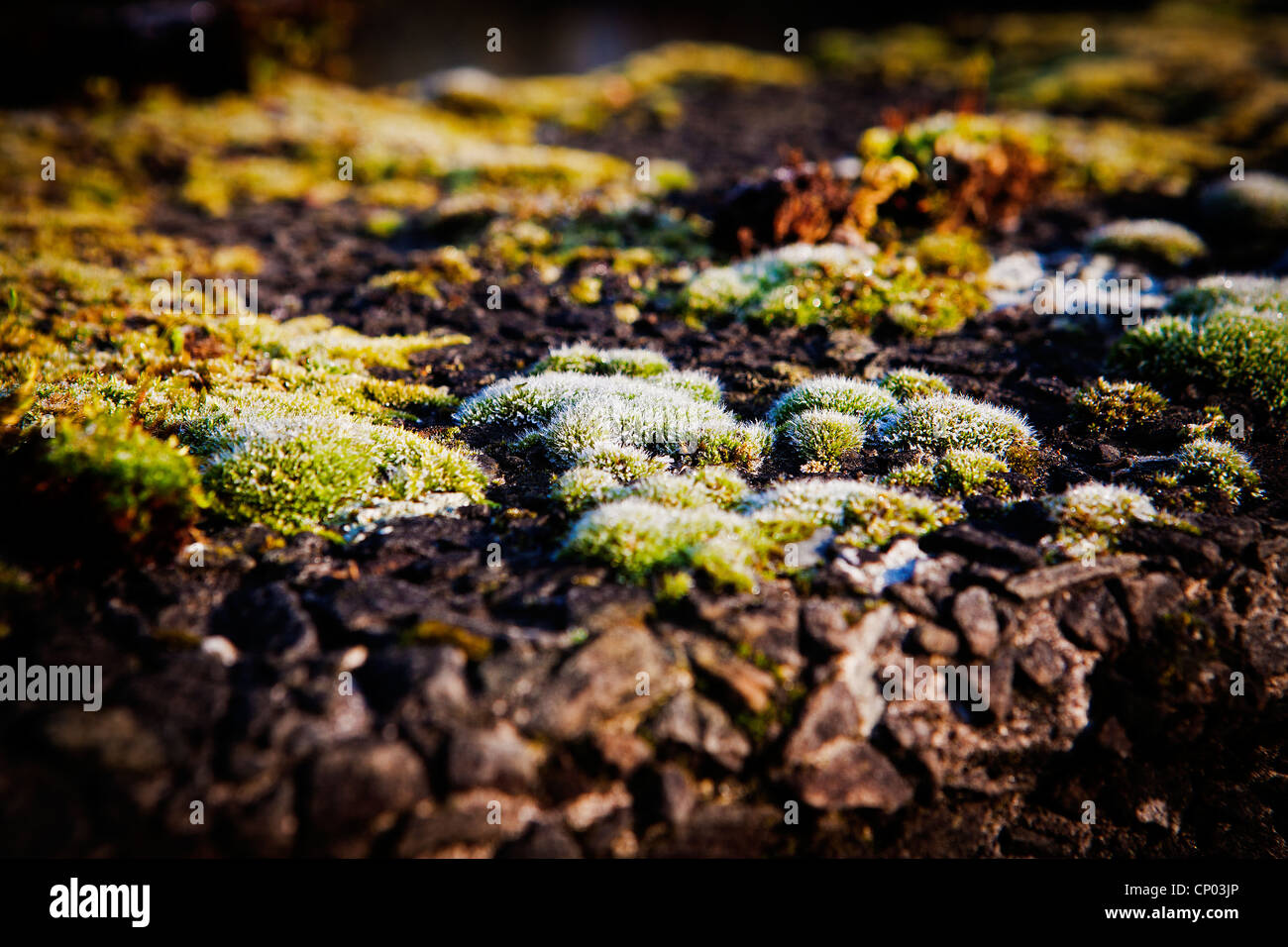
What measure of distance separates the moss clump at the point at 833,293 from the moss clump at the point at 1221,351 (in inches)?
100

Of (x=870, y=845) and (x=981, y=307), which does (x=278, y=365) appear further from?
(x=981, y=307)

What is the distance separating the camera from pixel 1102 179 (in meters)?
17.3

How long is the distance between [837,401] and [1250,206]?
1301 centimetres

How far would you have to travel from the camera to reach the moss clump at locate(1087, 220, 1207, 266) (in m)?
13.3

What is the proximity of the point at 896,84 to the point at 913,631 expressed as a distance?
30.2 meters

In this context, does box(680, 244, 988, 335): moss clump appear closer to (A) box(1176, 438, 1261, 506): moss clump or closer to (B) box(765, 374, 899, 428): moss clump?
(B) box(765, 374, 899, 428): moss clump

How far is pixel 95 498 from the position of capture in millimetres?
4918

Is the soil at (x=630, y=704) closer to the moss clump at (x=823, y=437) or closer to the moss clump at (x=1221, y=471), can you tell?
the moss clump at (x=1221, y=471)

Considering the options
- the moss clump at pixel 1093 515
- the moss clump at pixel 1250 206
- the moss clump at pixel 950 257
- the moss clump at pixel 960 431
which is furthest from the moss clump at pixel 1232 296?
the moss clump at pixel 1093 515

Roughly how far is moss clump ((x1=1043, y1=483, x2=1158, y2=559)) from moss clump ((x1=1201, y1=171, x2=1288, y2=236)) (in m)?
12.3

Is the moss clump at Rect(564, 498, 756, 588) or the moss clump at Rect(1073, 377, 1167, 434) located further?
the moss clump at Rect(1073, 377, 1167, 434)

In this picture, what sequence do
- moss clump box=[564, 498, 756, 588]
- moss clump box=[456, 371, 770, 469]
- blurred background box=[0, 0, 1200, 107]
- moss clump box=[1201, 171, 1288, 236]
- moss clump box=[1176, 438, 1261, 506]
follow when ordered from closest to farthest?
moss clump box=[564, 498, 756, 588] < moss clump box=[1176, 438, 1261, 506] < moss clump box=[456, 371, 770, 469] < moss clump box=[1201, 171, 1288, 236] < blurred background box=[0, 0, 1200, 107]

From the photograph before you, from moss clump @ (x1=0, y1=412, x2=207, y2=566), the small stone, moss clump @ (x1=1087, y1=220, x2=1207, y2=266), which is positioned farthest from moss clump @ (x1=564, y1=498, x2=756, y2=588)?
moss clump @ (x1=1087, y1=220, x2=1207, y2=266)
